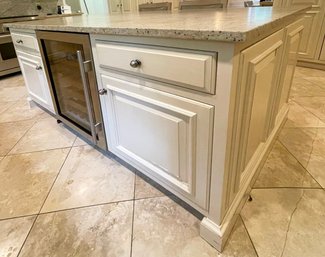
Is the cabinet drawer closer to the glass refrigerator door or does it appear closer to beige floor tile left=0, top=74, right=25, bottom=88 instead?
the glass refrigerator door

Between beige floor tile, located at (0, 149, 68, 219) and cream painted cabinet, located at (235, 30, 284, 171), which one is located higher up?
cream painted cabinet, located at (235, 30, 284, 171)

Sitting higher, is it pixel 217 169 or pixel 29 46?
pixel 29 46

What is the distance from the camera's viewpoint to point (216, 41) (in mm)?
612

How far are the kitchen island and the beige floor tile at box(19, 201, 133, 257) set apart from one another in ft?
0.87

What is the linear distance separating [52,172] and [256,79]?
4.09 feet

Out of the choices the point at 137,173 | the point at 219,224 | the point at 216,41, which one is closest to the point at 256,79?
the point at 216,41

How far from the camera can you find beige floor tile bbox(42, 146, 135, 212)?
1.19 meters

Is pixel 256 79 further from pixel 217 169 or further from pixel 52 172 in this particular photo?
pixel 52 172

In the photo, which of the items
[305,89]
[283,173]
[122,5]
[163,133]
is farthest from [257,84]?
[122,5]

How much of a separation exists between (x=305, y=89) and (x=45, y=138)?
103 inches

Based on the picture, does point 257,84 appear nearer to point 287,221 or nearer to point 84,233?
point 287,221

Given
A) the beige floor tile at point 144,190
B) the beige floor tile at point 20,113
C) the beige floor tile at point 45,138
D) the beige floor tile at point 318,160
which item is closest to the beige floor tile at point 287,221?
the beige floor tile at point 318,160

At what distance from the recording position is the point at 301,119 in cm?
188

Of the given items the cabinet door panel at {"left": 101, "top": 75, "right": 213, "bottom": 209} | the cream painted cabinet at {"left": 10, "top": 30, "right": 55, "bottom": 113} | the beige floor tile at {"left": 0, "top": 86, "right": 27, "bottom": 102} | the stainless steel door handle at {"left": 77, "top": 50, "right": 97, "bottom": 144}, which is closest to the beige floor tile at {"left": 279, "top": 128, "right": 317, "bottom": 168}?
the cabinet door panel at {"left": 101, "top": 75, "right": 213, "bottom": 209}
